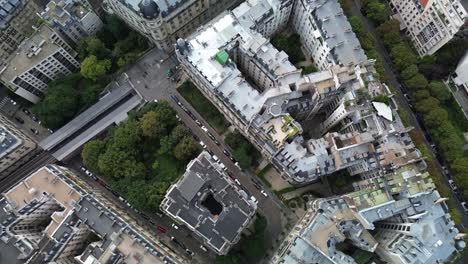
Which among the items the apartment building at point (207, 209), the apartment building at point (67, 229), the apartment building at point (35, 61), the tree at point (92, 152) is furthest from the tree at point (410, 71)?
the apartment building at point (35, 61)

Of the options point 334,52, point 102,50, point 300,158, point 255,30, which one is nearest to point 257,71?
point 255,30

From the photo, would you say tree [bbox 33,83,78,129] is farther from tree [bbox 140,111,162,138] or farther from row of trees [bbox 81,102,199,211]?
tree [bbox 140,111,162,138]

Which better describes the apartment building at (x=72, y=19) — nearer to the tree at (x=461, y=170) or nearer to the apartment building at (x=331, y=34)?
the apartment building at (x=331, y=34)

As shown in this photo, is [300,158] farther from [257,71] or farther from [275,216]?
[257,71]

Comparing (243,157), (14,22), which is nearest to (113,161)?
(243,157)

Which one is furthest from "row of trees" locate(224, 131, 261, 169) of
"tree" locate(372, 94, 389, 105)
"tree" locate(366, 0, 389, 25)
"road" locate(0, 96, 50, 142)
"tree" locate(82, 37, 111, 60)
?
"road" locate(0, 96, 50, 142)
